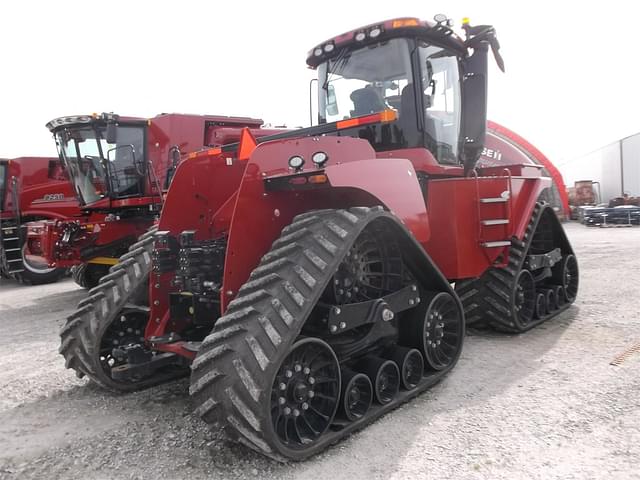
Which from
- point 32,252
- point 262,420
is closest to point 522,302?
point 262,420

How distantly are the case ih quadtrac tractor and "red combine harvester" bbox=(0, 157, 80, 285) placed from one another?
862cm

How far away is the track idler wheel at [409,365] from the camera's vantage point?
11.6 ft

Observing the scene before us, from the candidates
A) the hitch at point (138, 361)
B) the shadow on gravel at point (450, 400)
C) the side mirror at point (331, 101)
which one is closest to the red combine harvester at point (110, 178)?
the side mirror at point (331, 101)

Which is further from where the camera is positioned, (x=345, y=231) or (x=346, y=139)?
(x=346, y=139)

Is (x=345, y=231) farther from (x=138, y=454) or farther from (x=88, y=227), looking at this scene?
(x=88, y=227)

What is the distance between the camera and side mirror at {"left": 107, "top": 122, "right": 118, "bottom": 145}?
28.7ft

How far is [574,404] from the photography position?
3.43 m

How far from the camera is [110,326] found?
153 inches

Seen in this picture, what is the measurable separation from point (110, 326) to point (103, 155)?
6.12m

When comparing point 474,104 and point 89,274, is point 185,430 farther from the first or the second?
point 89,274

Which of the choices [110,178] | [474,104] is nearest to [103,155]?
[110,178]

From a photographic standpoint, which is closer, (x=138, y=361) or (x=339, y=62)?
(x=138, y=361)

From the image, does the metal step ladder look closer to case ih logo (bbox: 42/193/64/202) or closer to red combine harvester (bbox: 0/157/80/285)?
red combine harvester (bbox: 0/157/80/285)

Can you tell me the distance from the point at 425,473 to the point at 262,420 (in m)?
0.91
